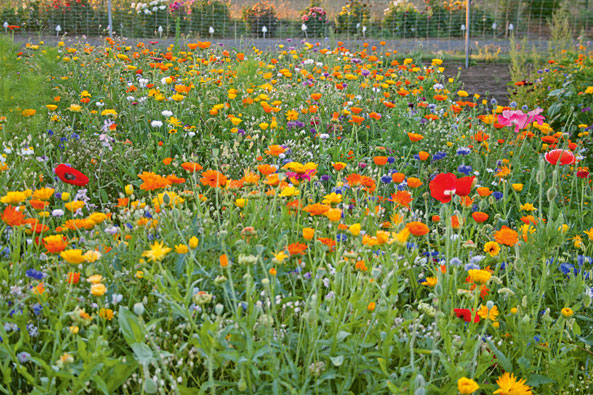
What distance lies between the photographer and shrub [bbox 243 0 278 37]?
13.7 m

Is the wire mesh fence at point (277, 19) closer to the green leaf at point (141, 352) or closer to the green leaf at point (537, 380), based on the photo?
the green leaf at point (537, 380)

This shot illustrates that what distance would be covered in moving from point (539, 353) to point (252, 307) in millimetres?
998

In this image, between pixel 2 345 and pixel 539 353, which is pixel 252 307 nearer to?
pixel 2 345

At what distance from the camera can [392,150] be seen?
3.70 meters

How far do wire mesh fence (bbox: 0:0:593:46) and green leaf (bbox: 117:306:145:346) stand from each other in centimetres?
908

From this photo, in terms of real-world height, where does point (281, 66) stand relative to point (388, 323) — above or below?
above

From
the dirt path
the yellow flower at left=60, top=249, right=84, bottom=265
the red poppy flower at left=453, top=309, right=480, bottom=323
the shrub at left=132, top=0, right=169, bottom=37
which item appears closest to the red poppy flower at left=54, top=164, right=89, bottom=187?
the yellow flower at left=60, top=249, right=84, bottom=265

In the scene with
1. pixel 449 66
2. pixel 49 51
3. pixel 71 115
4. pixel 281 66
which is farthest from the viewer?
pixel 449 66

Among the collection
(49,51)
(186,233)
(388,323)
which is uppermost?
(49,51)

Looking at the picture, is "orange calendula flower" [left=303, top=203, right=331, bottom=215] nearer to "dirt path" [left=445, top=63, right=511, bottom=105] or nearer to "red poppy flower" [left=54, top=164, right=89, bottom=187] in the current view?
"red poppy flower" [left=54, top=164, right=89, bottom=187]

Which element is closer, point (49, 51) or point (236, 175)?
point (236, 175)

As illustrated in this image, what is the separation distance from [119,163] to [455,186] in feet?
6.52

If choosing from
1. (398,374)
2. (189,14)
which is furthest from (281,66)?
(189,14)

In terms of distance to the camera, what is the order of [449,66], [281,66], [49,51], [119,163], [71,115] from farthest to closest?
1. [449,66]
2. [281,66]
3. [71,115]
4. [49,51]
5. [119,163]
